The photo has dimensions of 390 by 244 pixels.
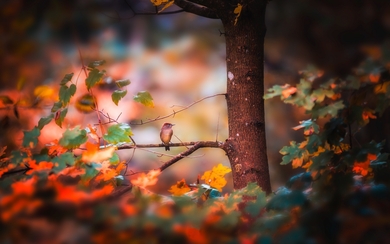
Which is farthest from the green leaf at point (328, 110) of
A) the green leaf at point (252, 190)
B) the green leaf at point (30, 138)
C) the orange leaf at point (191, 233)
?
the green leaf at point (30, 138)

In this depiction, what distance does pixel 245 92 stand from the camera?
4.68ft

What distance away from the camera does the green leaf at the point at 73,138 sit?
112cm

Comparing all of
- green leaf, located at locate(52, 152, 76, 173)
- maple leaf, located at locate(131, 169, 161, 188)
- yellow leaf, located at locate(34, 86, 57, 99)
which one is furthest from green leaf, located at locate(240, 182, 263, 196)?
yellow leaf, located at locate(34, 86, 57, 99)

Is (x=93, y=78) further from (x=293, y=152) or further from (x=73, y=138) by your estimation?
(x=293, y=152)

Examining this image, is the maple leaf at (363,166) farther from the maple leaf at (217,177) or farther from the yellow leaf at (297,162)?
the maple leaf at (217,177)

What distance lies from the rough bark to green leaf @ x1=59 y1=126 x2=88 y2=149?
53cm

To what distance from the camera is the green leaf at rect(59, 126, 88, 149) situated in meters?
1.12

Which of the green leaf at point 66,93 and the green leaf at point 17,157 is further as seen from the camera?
the green leaf at point 66,93

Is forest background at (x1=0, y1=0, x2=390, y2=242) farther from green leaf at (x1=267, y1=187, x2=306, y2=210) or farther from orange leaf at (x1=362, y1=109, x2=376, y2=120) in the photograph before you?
green leaf at (x1=267, y1=187, x2=306, y2=210)

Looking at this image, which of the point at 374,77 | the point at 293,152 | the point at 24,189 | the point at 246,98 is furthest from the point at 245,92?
the point at 24,189

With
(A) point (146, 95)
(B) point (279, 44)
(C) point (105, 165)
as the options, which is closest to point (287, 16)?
(B) point (279, 44)

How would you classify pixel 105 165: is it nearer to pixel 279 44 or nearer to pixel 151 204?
pixel 151 204

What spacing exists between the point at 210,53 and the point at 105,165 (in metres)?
2.39

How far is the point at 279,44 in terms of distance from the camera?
3.14 metres
